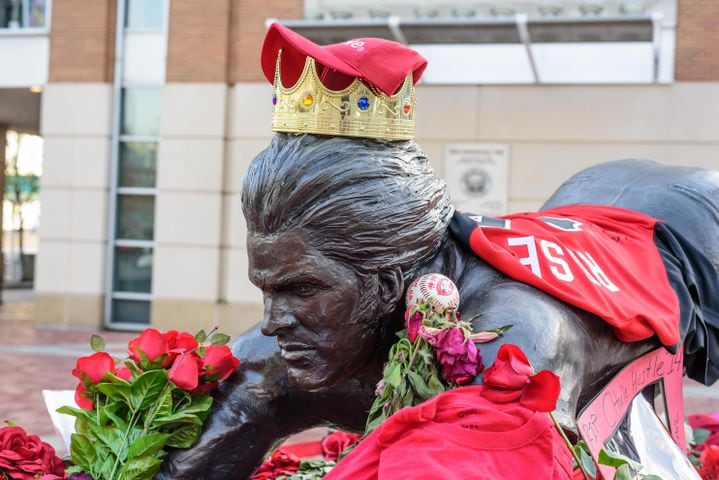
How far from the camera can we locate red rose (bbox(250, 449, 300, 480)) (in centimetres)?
288

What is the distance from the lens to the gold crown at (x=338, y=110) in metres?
1.80

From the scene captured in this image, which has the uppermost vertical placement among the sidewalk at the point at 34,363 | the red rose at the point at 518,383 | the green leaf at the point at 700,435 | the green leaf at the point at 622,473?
the red rose at the point at 518,383

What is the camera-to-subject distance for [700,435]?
3492 millimetres

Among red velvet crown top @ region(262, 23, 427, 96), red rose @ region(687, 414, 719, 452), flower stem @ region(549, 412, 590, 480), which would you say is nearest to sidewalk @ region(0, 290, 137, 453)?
red rose @ region(687, 414, 719, 452)

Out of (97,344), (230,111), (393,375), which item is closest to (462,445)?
(393,375)

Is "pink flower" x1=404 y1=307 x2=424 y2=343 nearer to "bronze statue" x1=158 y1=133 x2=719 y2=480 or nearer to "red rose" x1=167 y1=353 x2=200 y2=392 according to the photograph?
"bronze statue" x1=158 y1=133 x2=719 y2=480

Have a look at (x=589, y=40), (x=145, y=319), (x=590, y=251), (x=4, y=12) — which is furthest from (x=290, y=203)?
(x=4, y=12)

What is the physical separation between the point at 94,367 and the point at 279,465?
808 millimetres

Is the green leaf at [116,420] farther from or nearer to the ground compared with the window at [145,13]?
nearer to the ground

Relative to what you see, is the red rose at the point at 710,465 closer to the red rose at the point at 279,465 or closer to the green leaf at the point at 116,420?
the red rose at the point at 279,465

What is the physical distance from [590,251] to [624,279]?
10cm

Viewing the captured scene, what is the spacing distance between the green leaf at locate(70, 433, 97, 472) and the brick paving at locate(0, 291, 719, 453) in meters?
2.98

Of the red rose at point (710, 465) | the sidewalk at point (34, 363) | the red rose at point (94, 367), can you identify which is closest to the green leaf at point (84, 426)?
the red rose at point (94, 367)

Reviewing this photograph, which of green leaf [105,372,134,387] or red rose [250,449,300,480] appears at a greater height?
green leaf [105,372,134,387]
